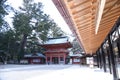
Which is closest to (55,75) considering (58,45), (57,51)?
(57,51)

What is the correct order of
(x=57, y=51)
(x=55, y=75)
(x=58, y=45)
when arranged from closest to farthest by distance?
(x=55, y=75)
(x=57, y=51)
(x=58, y=45)

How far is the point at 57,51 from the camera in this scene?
33.8m

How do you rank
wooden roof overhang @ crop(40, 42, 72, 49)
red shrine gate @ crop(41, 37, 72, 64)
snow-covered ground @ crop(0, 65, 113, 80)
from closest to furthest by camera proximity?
snow-covered ground @ crop(0, 65, 113, 80) < red shrine gate @ crop(41, 37, 72, 64) < wooden roof overhang @ crop(40, 42, 72, 49)

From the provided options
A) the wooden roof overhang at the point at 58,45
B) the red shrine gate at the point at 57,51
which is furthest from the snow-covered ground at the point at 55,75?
the wooden roof overhang at the point at 58,45

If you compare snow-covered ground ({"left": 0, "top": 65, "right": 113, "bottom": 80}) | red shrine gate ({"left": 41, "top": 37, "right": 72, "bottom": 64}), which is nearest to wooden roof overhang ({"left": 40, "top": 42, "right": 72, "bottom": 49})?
red shrine gate ({"left": 41, "top": 37, "right": 72, "bottom": 64})

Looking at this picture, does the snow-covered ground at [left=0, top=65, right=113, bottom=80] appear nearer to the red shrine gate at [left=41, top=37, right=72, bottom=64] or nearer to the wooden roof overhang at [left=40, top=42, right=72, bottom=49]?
the red shrine gate at [left=41, top=37, right=72, bottom=64]

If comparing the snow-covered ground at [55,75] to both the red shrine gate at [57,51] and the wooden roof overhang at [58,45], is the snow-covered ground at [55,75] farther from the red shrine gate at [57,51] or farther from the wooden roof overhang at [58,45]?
the wooden roof overhang at [58,45]

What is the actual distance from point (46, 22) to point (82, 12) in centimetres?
3410

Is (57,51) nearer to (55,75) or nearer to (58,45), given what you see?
(58,45)

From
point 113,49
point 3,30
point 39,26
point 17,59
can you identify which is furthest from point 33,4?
point 113,49

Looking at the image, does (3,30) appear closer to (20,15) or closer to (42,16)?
(20,15)

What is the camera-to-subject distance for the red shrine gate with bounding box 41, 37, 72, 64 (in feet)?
110

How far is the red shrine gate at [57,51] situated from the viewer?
3350 centimetres

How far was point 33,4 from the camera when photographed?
126 ft
